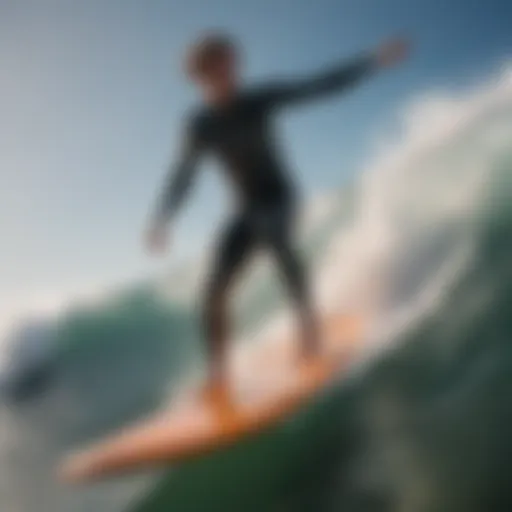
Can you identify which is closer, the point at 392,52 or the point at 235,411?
the point at 235,411

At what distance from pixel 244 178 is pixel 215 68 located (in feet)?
0.67

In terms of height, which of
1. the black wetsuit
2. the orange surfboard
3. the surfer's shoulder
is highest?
the surfer's shoulder

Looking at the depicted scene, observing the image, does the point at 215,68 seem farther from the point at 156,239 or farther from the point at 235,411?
the point at 235,411

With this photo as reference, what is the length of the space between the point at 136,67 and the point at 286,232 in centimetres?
44

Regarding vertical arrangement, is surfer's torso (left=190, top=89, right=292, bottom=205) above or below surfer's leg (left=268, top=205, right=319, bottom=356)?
above

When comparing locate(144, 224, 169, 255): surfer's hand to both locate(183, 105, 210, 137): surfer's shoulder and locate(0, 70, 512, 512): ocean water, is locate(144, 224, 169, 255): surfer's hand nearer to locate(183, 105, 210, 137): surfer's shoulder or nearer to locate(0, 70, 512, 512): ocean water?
locate(0, 70, 512, 512): ocean water

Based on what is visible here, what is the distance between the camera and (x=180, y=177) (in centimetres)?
179

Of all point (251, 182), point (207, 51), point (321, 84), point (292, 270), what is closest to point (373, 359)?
point (292, 270)

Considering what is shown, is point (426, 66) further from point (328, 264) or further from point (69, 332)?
point (69, 332)

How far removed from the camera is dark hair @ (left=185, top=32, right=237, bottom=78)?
1.79 m

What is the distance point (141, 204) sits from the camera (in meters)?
1.83

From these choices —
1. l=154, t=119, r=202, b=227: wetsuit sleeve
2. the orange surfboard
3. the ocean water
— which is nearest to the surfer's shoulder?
l=154, t=119, r=202, b=227: wetsuit sleeve

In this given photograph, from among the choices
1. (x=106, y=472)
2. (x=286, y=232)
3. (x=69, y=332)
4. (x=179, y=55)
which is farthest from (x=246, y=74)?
(x=106, y=472)

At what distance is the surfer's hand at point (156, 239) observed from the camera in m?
1.80
